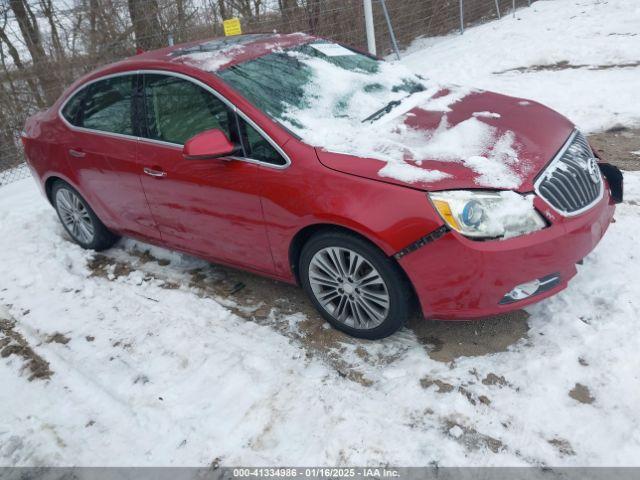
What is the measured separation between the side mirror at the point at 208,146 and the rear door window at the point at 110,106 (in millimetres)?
968

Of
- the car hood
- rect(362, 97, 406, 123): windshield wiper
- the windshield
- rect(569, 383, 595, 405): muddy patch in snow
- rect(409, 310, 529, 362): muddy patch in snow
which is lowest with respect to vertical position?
rect(569, 383, 595, 405): muddy patch in snow

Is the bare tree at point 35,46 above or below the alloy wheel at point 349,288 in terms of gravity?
above

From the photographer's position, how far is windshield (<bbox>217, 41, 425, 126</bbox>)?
3.30 metres

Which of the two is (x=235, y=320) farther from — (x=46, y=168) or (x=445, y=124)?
(x=46, y=168)

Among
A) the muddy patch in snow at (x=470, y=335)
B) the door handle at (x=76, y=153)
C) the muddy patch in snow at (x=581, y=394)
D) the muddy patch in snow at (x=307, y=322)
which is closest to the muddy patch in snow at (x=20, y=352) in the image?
the muddy patch in snow at (x=307, y=322)

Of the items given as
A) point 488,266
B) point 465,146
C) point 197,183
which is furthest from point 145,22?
point 488,266

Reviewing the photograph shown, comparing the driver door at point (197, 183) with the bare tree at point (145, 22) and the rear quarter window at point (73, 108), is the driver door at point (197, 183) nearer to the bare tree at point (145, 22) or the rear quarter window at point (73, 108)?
the rear quarter window at point (73, 108)

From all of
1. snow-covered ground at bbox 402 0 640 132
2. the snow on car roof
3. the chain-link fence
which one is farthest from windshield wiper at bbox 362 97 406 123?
the chain-link fence

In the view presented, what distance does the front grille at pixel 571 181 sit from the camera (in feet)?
9.03

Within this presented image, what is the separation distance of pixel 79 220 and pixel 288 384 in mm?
2922

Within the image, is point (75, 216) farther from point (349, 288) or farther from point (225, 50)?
point (349, 288)

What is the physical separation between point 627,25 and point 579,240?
9307 millimetres

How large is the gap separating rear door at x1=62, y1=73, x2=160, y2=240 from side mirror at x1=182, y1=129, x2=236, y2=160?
868mm

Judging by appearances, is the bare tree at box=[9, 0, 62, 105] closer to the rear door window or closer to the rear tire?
the rear tire
